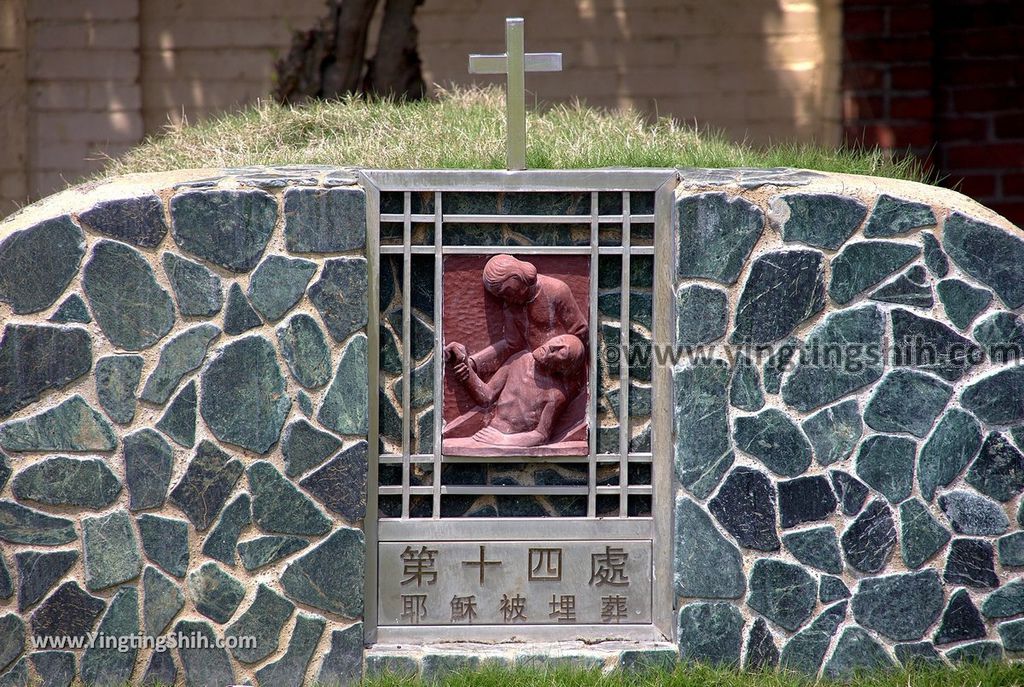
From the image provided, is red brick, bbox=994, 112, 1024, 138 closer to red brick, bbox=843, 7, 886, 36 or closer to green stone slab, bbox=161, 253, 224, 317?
red brick, bbox=843, 7, 886, 36

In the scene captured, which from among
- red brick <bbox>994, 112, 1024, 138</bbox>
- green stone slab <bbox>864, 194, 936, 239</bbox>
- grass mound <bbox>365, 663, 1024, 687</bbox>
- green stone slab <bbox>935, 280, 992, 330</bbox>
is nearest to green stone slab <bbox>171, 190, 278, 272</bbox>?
grass mound <bbox>365, 663, 1024, 687</bbox>

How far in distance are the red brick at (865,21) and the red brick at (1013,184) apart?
116 centimetres

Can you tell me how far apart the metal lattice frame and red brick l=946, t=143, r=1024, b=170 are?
3.88 meters

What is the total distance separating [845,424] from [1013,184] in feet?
12.6

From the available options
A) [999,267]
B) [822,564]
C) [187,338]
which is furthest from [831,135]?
[187,338]

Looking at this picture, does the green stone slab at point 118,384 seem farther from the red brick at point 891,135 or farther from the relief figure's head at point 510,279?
the red brick at point 891,135

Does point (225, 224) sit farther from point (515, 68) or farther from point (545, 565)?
point (545, 565)

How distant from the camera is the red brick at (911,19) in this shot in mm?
6816

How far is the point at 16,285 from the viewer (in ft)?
12.3

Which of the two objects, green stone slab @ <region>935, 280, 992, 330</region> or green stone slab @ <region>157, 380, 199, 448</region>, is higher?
green stone slab @ <region>935, 280, 992, 330</region>

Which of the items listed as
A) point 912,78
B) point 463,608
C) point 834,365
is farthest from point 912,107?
point 463,608

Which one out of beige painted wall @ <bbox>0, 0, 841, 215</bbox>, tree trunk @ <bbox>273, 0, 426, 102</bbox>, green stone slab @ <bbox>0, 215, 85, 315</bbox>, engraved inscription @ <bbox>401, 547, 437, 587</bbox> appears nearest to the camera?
green stone slab @ <bbox>0, 215, 85, 315</bbox>

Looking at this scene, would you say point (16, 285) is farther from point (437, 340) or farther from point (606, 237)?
point (606, 237)

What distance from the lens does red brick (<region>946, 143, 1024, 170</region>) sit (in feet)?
23.2
